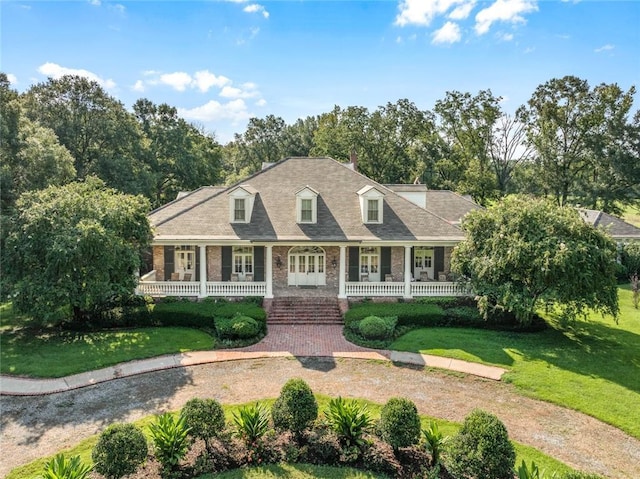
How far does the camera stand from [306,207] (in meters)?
23.7

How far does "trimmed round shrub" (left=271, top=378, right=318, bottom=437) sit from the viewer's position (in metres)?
10.1

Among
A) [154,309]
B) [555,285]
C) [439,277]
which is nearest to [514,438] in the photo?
[555,285]

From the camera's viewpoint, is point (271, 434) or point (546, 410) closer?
point (271, 434)

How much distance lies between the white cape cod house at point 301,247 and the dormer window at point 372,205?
0.06 m

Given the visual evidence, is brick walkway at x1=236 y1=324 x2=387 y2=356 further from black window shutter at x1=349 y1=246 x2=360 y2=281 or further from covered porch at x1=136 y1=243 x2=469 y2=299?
black window shutter at x1=349 y1=246 x2=360 y2=281

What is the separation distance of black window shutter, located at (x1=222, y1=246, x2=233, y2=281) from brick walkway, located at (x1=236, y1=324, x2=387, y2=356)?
15.5 ft

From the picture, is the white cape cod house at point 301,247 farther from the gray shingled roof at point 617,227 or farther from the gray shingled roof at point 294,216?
the gray shingled roof at point 617,227

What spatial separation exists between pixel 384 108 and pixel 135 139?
95.6 ft

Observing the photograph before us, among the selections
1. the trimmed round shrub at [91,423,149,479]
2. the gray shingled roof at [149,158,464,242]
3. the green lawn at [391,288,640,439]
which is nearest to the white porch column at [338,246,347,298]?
the gray shingled roof at [149,158,464,242]

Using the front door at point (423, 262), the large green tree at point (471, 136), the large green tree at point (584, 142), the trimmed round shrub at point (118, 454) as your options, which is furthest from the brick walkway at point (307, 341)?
the large green tree at point (584, 142)

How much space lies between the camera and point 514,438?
35.2 ft

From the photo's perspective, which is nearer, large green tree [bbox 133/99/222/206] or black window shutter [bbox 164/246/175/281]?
black window shutter [bbox 164/246/175/281]

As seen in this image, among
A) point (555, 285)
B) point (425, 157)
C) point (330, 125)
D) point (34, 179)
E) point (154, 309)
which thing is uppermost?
point (330, 125)

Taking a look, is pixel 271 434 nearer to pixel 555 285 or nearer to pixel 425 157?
pixel 555 285
